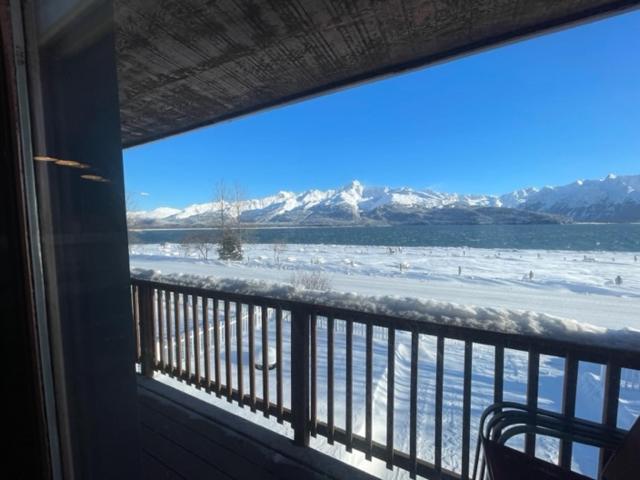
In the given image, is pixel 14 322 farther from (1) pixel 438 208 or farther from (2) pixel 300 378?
(1) pixel 438 208

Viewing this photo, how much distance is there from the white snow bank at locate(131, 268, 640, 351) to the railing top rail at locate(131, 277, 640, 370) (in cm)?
1

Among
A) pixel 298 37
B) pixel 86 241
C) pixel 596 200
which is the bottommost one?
pixel 86 241

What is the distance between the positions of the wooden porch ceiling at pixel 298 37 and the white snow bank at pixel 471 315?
130 centimetres

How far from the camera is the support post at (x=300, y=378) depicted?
5.30 ft

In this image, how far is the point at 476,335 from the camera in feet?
4.03

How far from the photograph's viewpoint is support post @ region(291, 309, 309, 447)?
1.62m

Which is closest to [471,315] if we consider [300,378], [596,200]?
[300,378]

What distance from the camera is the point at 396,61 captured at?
5.56 ft

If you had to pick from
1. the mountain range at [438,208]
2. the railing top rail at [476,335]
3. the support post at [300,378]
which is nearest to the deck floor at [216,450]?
the support post at [300,378]

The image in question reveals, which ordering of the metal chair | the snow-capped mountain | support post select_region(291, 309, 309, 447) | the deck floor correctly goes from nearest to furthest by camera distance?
the metal chair
the deck floor
support post select_region(291, 309, 309, 447)
the snow-capped mountain

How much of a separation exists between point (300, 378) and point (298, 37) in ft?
5.86

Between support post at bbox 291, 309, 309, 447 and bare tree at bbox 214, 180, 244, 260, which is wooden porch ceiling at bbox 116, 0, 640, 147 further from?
bare tree at bbox 214, 180, 244, 260

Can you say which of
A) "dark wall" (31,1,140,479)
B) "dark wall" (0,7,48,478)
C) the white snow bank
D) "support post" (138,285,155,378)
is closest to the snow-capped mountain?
the white snow bank

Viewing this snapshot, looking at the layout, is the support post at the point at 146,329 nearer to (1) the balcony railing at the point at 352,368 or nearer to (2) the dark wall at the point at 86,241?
(1) the balcony railing at the point at 352,368
